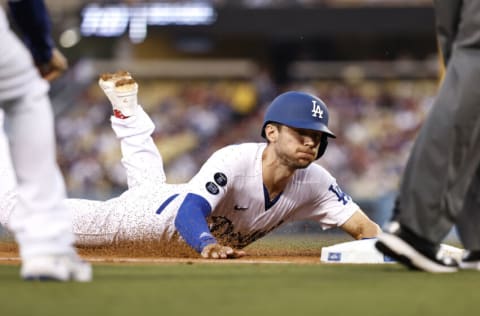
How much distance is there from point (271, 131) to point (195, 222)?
83 cm

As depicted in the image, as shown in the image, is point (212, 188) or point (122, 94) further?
point (122, 94)

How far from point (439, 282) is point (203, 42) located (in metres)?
23.0

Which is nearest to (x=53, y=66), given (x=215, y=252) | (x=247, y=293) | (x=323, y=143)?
(x=247, y=293)

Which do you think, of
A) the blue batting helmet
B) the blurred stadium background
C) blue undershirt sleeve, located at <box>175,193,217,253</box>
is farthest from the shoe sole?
the blurred stadium background

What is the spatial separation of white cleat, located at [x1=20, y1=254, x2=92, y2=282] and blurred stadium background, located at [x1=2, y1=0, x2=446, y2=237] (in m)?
14.8

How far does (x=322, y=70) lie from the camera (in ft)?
81.8

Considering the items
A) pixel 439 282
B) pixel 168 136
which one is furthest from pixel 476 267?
pixel 168 136

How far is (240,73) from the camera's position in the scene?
83.3 ft

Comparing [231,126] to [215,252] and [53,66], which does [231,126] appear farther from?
[53,66]

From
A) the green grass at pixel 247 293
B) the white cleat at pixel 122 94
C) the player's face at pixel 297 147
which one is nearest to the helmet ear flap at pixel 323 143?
the player's face at pixel 297 147

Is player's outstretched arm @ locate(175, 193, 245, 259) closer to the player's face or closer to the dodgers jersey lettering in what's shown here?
the dodgers jersey lettering

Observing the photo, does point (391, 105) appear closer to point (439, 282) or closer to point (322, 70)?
point (322, 70)

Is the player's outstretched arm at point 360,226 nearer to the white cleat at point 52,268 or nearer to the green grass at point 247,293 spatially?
the green grass at point 247,293

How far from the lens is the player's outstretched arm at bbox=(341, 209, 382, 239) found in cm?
657
